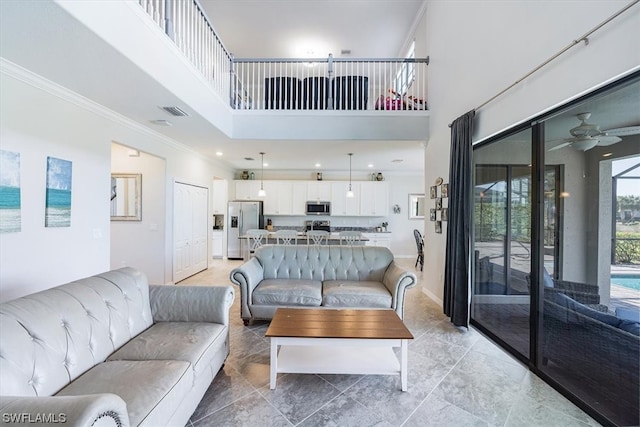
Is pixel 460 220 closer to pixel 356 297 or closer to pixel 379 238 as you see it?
pixel 356 297

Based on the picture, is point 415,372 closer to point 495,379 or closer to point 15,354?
point 495,379

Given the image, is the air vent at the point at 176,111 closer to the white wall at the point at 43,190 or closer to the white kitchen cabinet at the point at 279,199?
the white wall at the point at 43,190

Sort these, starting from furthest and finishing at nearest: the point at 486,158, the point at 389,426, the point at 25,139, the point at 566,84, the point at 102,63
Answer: the point at 486,158 → the point at 25,139 → the point at 102,63 → the point at 566,84 → the point at 389,426

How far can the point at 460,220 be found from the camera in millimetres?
3346

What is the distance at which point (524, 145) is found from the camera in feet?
8.74

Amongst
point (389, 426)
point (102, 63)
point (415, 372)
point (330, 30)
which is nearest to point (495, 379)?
point (415, 372)

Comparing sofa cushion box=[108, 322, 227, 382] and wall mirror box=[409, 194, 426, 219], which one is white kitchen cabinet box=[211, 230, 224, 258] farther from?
sofa cushion box=[108, 322, 227, 382]

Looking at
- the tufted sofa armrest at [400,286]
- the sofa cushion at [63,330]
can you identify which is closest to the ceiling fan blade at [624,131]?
the tufted sofa armrest at [400,286]

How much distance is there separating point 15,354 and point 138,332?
0.87 metres

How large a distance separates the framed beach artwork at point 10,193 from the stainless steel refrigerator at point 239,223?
5101 millimetres

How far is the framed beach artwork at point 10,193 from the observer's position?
237 centimetres

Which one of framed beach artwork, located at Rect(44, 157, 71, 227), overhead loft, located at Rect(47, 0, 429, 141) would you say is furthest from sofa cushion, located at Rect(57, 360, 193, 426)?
overhead loft, located at Rect(47, 0, 429, 141)

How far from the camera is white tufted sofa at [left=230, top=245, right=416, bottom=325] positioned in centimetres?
326

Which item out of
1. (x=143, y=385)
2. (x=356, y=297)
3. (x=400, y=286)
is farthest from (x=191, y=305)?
(x=400, y=286)
